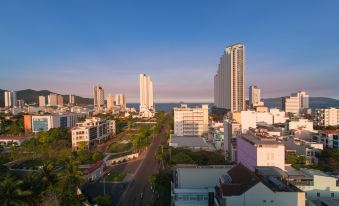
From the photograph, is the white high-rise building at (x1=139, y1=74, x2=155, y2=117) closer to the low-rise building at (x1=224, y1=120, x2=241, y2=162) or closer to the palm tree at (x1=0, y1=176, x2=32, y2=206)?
the low-rise building at (x1=224, y1=120, x2=241, y2=162)

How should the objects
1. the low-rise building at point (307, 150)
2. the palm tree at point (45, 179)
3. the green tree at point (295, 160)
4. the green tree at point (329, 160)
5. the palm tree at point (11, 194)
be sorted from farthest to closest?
the low-rise building at point (307, 150) < the green tree at point (295, 160) < the green tree at point (329, 160) < the palm tree at point (45, 179) < the palm tree at point (11, 194)

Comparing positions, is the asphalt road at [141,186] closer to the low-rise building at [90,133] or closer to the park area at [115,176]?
the park area at [115,176]

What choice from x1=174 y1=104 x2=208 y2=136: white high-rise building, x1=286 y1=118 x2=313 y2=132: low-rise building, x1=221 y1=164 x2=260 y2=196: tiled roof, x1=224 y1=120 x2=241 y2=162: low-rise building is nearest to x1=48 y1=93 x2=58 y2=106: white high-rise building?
x1=174 y1=104 x2=208 y2=136: white high-rise building

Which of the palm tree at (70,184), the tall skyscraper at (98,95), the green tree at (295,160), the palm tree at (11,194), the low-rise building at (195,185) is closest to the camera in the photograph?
the palm tree at (11,194)

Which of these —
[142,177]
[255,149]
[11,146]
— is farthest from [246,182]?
[11,146]

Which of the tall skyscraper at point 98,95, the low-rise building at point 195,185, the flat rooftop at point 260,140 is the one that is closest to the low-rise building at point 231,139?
the flat rooftop at point 260,140

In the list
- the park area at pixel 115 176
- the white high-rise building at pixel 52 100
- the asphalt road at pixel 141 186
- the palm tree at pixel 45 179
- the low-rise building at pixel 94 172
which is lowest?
the asphalt road at pixel 141 186
